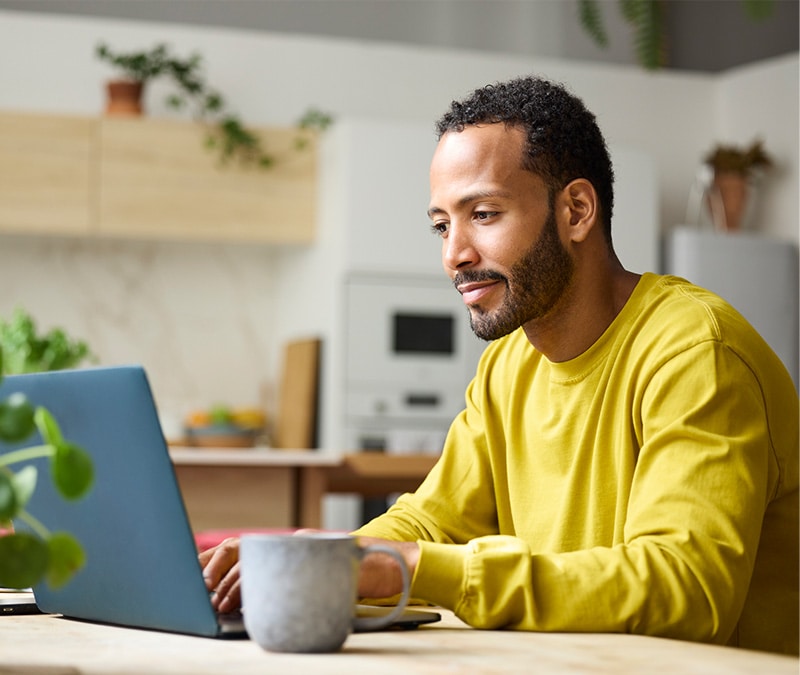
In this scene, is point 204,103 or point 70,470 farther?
point 204,103

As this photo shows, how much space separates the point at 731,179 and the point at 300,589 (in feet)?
15.3

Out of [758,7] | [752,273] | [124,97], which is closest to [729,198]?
[752,273]

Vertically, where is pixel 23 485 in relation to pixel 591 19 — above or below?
below

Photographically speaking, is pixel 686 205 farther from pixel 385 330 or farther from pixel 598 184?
pixel 598 184

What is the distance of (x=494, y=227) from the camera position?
1.50 meters

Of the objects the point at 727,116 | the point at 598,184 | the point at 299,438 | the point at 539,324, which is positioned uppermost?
the point at 727,116

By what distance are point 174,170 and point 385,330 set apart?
102 centimetres

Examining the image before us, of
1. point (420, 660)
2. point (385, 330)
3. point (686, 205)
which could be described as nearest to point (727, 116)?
point (686, 205)

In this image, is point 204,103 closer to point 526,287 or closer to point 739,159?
point 739,159

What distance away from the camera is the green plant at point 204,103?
471 centimetres

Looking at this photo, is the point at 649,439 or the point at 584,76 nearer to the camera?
the point at 649,439

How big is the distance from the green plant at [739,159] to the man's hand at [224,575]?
436cm

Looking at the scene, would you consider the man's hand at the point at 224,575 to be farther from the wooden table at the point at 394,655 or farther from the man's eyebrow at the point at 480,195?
the man's eyebrow at the point at 480,195

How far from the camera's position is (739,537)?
118cm
